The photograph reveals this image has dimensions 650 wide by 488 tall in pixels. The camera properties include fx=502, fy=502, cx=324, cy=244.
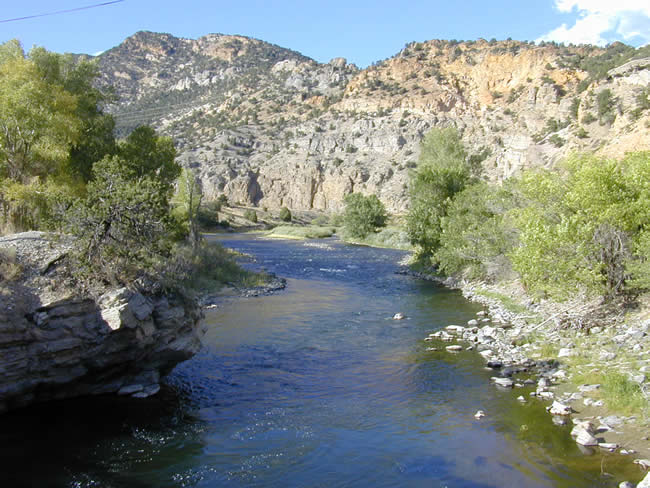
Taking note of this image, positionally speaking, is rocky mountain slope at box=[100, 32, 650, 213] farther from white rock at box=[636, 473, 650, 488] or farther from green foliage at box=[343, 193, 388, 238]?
white rock at box=[636, 473, 650, 488]

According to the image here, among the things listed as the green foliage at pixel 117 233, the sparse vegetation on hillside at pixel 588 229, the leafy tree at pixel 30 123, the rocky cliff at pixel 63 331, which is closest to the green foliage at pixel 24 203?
the leafy tree at pixel 30 123

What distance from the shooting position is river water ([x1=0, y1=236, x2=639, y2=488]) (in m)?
8.60

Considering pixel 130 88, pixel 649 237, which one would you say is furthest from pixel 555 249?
pixel 130 88

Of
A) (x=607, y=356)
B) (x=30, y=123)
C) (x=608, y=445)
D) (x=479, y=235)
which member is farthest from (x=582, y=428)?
(x=479, y=235)

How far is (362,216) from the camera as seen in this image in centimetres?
6575

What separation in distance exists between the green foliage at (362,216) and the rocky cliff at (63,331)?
54.1 m

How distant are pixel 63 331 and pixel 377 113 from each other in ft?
367

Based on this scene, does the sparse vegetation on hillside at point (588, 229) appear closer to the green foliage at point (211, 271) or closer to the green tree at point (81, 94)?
the green foliage at point (211, 271)

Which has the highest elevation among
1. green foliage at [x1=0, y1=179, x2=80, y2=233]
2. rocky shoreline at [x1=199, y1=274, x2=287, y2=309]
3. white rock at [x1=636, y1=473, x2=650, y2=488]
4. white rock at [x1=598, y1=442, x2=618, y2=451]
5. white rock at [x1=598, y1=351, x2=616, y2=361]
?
green foliage at [x1=0, y1=179, x2=80, y2=233]

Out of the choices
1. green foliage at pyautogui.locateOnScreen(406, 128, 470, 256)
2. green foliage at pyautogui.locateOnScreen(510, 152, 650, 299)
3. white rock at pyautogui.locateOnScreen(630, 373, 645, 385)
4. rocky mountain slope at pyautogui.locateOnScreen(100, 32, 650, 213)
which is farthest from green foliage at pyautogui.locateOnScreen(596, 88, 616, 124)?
white rock at pyautogui.locateOnScreen(630, 373, 645, 385)

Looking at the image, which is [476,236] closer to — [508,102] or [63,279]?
[63,279]

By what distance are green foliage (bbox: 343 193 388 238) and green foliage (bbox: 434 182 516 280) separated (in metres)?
32.1

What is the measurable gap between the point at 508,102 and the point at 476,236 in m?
80.9

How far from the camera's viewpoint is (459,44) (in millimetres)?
123125
